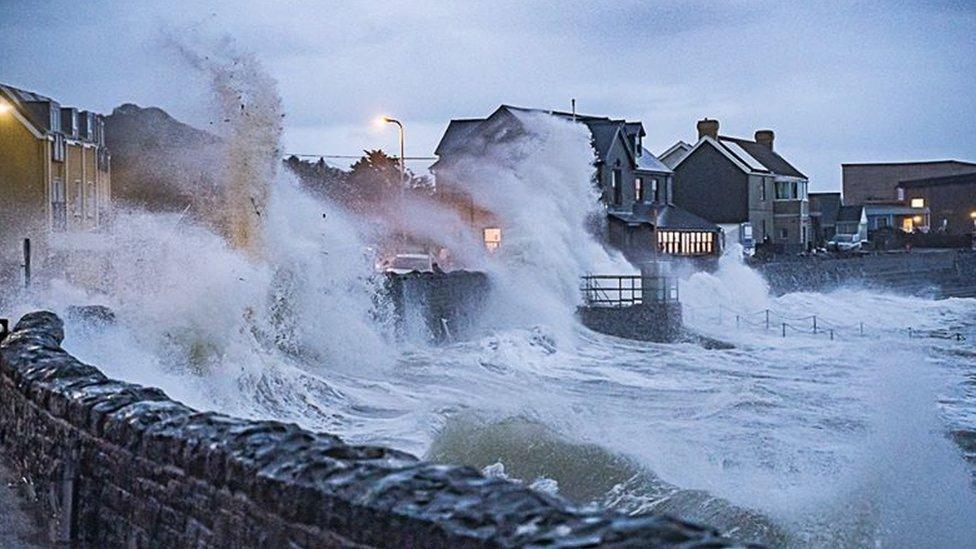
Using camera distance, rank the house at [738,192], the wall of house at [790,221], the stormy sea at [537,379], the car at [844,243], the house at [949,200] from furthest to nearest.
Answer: the house at [949,200] < the car at [844,243] < the wall of house at [790,221] < the house at [738,192] < the stormy sea at [537,379]

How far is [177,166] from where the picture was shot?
1393 inches

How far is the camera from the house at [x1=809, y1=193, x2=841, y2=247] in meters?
84.6

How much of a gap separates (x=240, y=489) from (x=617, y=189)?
51.4 metres

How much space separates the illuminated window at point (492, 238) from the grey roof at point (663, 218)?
639 cm

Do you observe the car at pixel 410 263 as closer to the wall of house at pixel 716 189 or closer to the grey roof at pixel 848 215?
the wall of house at pixel 716 189

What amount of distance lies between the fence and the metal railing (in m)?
4.18

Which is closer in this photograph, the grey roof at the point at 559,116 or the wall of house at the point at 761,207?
the grey roof at the point at 559,116

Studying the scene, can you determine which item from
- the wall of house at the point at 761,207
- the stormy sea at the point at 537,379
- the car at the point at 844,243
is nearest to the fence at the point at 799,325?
the stormy sea at the point at 537,379

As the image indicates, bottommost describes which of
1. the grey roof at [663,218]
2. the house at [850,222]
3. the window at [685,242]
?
the window at [685,242]

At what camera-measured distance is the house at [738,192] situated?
227 ft

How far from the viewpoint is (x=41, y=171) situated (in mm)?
44906

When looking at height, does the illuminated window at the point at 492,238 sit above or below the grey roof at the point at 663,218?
below

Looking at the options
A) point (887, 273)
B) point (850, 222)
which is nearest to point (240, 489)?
point (887, 273)

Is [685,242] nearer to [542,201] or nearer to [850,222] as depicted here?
[542,201]
